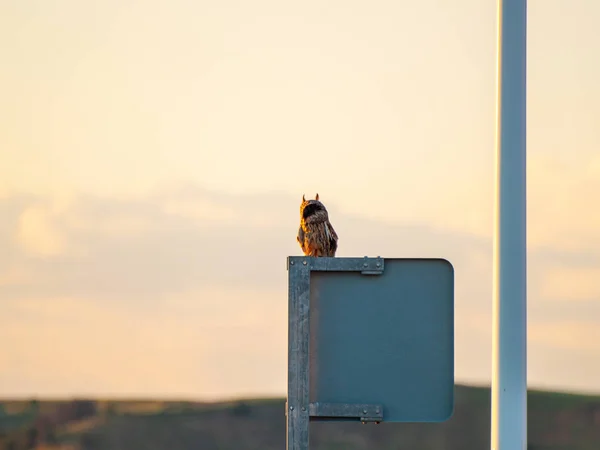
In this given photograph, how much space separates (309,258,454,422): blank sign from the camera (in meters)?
4.01

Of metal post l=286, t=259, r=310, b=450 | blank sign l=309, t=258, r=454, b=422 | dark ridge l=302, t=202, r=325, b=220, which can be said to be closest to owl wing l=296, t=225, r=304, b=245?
dark ridge l=302, t=202, r=325, b=220

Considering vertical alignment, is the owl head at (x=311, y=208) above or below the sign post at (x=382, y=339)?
above

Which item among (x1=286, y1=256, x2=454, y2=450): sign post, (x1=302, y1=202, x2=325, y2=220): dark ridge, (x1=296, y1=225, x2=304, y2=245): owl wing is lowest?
(x1=286, y1=256, x2=454, y2=450): sign post

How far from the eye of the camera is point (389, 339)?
4.08 m

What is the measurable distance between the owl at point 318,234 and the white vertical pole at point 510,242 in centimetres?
518

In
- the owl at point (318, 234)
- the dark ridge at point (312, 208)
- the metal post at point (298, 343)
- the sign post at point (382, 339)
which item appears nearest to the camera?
the metal post at point (298, 343)

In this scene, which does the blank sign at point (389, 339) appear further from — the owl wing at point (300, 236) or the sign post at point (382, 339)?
the owl wing at point (300, 236)

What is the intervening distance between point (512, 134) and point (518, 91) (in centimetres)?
23

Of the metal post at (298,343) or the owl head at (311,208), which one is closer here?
the metal post at (298,343)

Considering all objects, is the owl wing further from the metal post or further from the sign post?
the metal post

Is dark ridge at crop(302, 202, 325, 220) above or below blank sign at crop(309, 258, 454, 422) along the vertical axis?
above

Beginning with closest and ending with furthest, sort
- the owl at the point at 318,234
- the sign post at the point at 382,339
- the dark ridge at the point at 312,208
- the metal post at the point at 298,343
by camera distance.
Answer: the metal post at the point at 298,343, the sign post at the point at 382,339, the owl at the point at 318,234, the dark ridge at the point at 312,208

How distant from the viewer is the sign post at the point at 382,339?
3994mm

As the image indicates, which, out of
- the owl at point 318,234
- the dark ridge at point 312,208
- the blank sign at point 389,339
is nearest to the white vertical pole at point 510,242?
the blank sign at point 389,339
